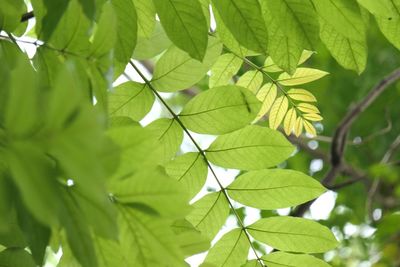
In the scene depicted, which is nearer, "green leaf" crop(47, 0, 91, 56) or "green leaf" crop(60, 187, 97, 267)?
"green leaf" crop(60, 187, 97, 267)

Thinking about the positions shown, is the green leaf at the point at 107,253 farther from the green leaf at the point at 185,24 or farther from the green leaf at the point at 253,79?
the green leaf at the point at 253,79

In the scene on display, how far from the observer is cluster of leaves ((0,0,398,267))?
0.50m

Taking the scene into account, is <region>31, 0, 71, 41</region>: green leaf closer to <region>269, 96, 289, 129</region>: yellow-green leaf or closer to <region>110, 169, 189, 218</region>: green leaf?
<region>110, 169, 189, 218</region>: green leaf

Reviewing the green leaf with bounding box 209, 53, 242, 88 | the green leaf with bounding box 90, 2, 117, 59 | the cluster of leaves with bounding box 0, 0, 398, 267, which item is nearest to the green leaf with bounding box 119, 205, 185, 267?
the cluster of leaves with bounding box 0, 0, 398, 267

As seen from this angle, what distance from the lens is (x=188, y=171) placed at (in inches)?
43.8

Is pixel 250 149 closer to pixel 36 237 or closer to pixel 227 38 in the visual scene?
pixel 227 38

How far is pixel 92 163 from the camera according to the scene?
0.48m

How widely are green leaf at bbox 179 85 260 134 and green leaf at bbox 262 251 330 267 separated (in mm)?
205

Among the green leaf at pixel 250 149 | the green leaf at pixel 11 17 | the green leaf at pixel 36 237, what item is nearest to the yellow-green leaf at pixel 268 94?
the green leaf at pixel 250 149

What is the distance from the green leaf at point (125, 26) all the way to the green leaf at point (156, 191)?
32 centimetres

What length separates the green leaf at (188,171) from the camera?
1100 mm

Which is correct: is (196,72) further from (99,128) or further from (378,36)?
(378,36)

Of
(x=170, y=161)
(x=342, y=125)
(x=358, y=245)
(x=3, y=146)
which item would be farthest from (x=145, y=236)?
(x=358, y=245)

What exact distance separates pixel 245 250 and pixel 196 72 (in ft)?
0.98
